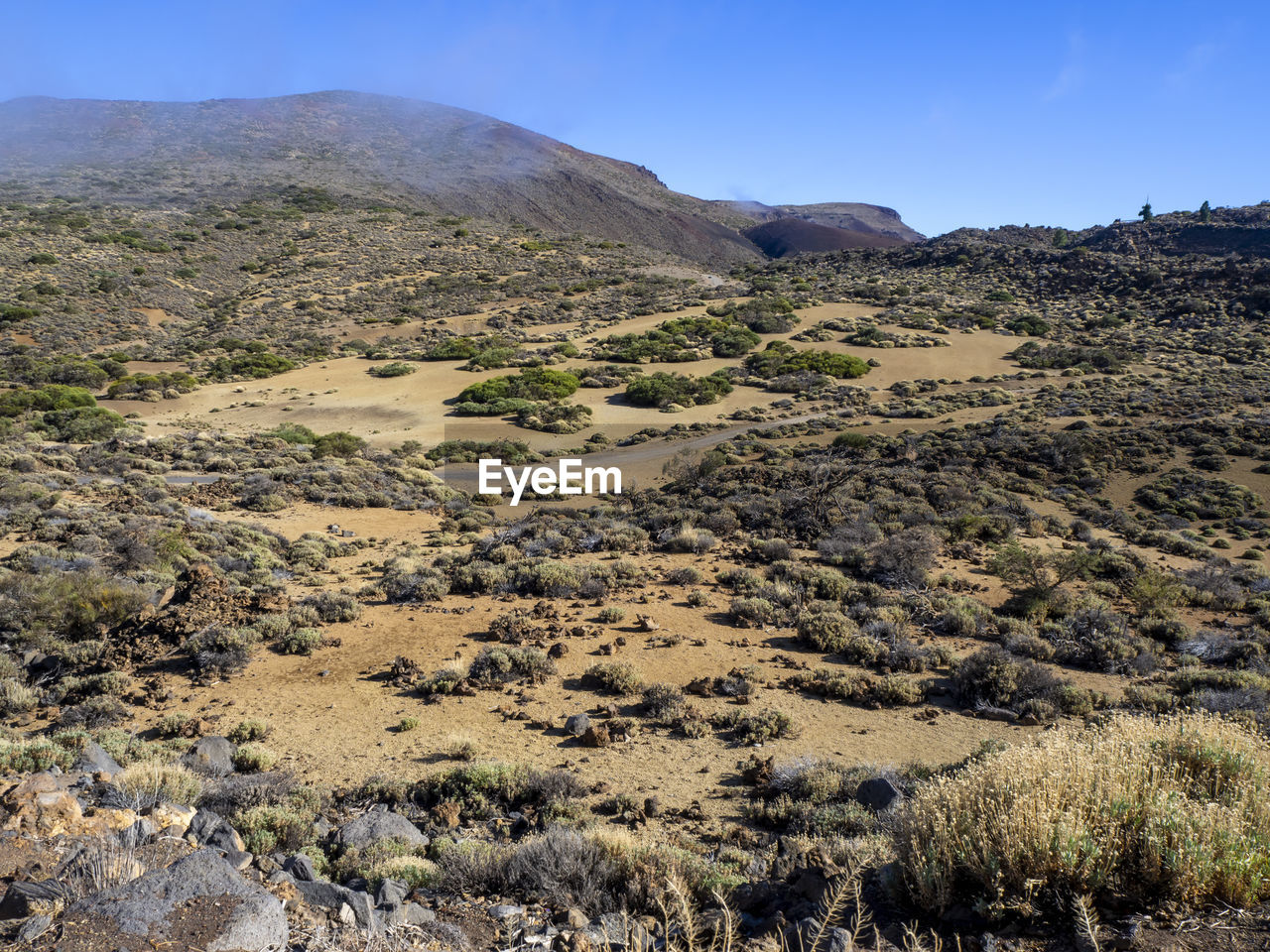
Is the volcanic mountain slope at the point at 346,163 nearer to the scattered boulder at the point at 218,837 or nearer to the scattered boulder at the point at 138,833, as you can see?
the scattered boulder at the point at 218,837

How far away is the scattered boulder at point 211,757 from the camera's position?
6186 millimetres

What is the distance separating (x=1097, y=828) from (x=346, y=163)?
101 m

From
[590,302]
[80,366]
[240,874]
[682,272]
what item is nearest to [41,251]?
[80,366]

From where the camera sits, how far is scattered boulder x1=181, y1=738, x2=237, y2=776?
6.19 meters

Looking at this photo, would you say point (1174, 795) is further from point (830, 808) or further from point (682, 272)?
point (682, 272)

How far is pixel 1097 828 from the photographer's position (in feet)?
10.9

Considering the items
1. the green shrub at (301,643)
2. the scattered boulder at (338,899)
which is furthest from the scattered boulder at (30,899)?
the green shrub at (301,643)

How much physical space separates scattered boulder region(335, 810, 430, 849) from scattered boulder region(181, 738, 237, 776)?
169cm

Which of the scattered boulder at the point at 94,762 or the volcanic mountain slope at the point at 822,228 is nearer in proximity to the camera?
the scattered boulder at the point at 94,762

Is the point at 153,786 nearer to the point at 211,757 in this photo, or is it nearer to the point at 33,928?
the point at 211,757

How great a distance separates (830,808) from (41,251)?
58.9 metres

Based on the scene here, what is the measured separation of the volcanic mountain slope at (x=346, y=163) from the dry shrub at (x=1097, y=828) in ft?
256

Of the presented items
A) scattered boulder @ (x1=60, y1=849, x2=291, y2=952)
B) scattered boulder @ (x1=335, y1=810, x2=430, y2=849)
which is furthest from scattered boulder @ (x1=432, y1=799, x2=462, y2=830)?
scattered boulder @ (x1=60, y1=849, x2=291, y2=952)

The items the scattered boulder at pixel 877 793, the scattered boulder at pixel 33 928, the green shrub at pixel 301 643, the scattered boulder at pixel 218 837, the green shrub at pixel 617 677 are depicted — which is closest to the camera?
the scattered boulder at pixel 33 928
